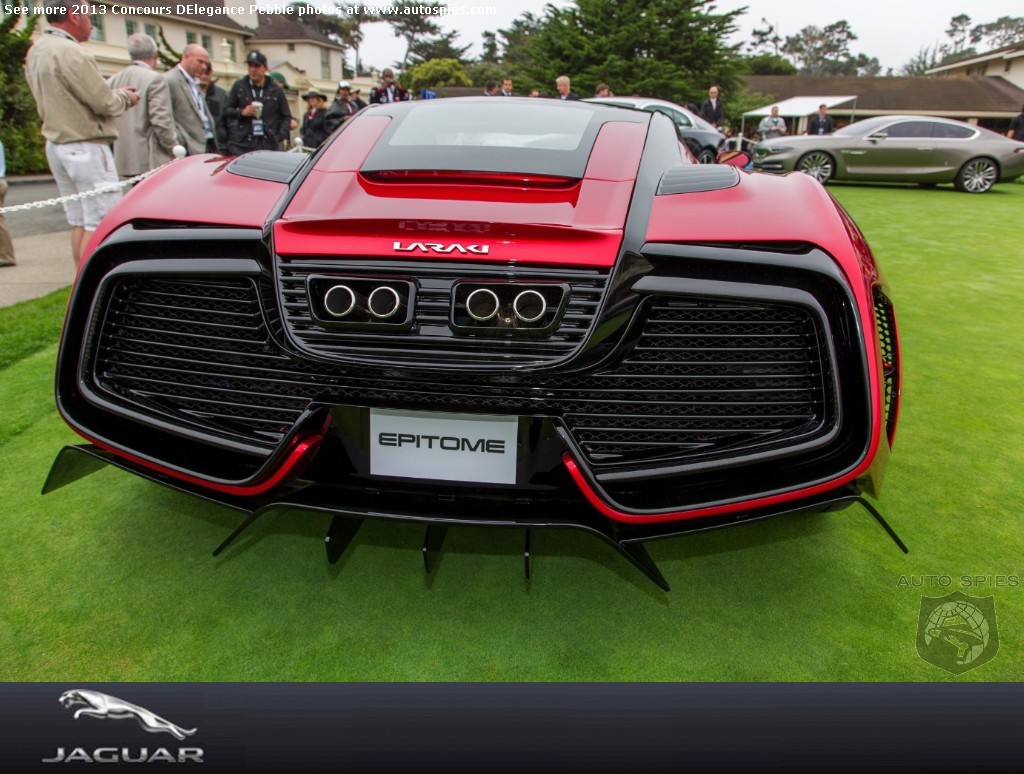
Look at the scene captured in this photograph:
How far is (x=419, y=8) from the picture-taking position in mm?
65625

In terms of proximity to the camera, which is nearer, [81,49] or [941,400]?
[941,400]

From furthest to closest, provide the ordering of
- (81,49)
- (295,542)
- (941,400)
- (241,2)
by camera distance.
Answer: (241,2) → (81,49) → (941,400) → (295,542)

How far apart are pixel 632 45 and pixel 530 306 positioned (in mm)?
34100

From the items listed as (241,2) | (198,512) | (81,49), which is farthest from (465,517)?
(241,2)

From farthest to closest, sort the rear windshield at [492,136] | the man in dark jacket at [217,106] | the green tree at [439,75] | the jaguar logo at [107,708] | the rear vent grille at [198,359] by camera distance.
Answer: the green tree at [439,75]
the man in dark jacket at [217,106]
the rear windshield at [492,136]
the rear vent grille at [198,359]
the jaguar logo at [107,708]

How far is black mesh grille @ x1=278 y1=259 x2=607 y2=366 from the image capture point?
65.2 inches

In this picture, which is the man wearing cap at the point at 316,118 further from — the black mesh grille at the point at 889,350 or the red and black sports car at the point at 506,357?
the black mesh grille at the point at 889,350

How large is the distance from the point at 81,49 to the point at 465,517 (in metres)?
4.63

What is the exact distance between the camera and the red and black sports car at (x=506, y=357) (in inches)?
65.5

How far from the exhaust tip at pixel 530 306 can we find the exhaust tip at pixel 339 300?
14.5 inches

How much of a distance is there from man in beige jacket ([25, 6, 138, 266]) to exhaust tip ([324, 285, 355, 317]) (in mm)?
3860

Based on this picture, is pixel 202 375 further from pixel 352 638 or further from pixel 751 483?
pixel 751 483
